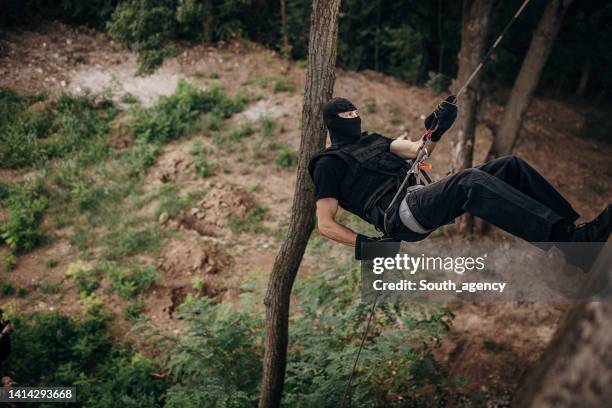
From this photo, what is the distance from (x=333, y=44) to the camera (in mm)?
3973

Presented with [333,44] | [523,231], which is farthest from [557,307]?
[333,44]

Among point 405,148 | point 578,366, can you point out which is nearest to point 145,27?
point 405,148

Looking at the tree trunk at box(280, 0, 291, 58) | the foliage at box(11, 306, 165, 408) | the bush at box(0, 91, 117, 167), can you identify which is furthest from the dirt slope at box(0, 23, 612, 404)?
the foliage at box(11, 306, 165, 408)

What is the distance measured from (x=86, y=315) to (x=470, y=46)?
696 cm

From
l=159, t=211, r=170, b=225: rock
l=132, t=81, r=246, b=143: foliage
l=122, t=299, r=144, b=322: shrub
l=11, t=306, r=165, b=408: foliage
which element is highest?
l=132, t=81, r=246, b=143: foliage

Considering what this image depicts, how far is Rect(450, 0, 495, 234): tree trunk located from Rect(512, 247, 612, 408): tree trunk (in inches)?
299

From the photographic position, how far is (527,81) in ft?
28.1

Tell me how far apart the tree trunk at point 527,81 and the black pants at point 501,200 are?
16.9ft

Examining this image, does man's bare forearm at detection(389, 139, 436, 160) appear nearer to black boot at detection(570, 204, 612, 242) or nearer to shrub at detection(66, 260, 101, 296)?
black boot at detection(570, 204, 612, 242)

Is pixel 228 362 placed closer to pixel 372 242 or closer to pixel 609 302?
pixel 372 242

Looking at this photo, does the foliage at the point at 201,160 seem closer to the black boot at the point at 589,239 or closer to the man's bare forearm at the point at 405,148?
the man's bare forearm at the point at 405,148

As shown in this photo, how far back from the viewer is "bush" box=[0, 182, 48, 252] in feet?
28.4

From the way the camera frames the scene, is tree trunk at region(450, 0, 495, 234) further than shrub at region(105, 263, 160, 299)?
Yes

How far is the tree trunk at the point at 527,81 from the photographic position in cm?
819
